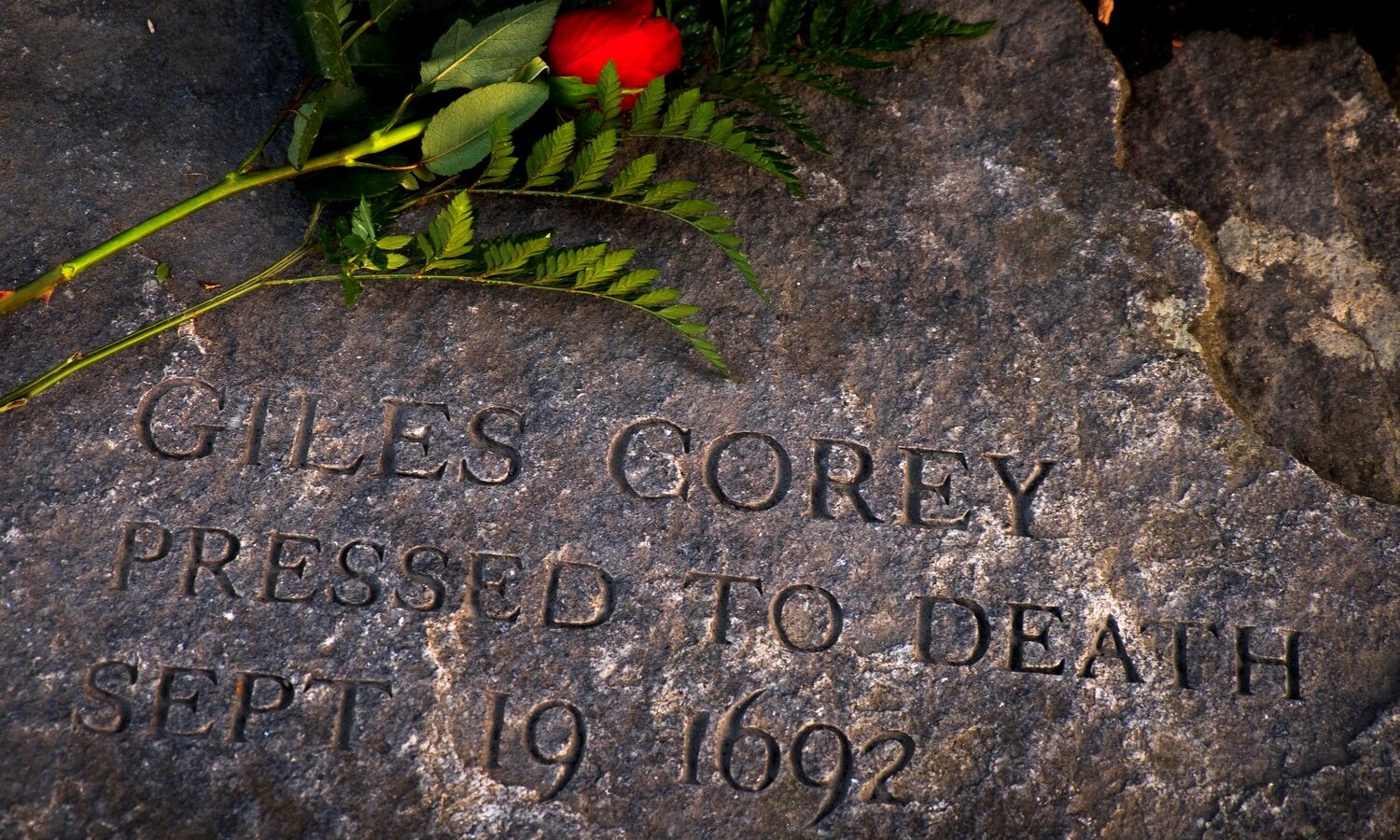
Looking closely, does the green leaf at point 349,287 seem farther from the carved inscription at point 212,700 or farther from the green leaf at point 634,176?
the carved inscription at point 212,700

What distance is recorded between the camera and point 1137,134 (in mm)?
2049

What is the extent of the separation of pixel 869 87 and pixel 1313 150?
0.93 m

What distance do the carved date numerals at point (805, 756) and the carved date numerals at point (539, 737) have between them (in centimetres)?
18

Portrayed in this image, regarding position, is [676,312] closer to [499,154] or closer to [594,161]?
[594,161]

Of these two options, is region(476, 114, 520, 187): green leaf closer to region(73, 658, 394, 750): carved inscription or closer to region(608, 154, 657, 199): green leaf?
Result: region(608, 154, 657, 199): green leaf

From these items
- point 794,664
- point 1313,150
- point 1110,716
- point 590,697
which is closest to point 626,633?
point 590,697

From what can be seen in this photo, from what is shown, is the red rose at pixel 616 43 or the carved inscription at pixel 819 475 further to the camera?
the carved inscription at pixel 819 475

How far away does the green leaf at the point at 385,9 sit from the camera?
162cm

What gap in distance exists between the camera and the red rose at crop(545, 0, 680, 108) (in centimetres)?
163

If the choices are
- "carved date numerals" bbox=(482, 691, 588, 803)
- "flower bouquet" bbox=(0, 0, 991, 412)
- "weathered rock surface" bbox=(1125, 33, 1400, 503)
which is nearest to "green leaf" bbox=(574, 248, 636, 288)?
"flower bouquet" bbox=(0, 0, 991, 412)

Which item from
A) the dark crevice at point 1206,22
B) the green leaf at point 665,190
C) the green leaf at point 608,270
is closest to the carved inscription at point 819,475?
the green leaf at point 608,270

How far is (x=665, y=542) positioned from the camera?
1.72 meters

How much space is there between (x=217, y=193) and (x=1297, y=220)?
80.2 inches

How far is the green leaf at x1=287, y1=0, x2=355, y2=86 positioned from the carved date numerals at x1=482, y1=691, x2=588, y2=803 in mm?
1050
